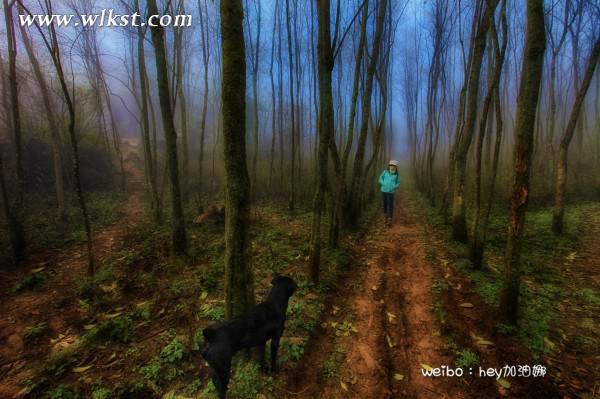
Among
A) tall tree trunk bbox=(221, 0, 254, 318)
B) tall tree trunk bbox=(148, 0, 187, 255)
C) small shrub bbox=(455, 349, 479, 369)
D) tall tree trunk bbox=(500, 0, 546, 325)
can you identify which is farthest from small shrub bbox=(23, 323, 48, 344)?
tall tree trunk bbox=(500, 0, 546, 325)

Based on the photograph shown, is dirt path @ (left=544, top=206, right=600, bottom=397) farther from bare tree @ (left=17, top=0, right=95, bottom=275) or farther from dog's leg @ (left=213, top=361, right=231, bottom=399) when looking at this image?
bare tree @ (left=17, top=0, right=95, bottom=275)

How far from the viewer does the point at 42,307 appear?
4.38 meters

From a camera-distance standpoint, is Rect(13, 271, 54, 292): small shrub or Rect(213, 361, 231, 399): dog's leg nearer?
Rect(213, 361, 231, 399): dog's leg

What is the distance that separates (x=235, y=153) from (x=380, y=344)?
9.65 feet

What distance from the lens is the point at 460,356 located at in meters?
3.02

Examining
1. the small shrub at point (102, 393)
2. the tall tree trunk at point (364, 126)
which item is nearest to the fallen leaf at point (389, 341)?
the small shrub at point (102, 393)

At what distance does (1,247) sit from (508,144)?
108 feet

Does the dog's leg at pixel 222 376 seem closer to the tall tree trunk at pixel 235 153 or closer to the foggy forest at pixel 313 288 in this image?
the foggy forest at pixel 313 288

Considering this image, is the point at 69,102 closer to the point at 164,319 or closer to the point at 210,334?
the point at 164,319

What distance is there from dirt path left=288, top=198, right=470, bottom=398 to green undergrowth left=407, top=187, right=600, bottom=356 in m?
0.51

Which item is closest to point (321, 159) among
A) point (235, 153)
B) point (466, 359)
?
point (235, 153)

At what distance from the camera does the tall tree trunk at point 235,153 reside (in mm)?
2723

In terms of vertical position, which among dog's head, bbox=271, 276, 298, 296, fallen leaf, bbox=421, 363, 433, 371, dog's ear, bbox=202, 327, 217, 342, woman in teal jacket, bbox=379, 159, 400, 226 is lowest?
fallen leaf, bbox=421, 363, 433, 371

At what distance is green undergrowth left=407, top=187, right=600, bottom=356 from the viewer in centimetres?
343
